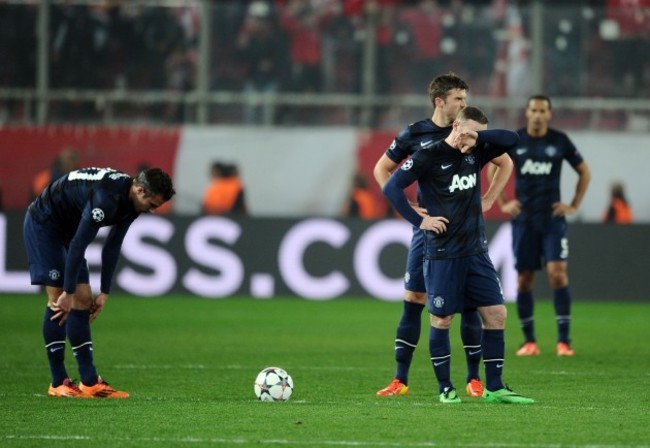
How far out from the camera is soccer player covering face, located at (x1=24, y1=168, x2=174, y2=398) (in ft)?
29.2

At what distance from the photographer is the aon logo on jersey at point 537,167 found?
12914mm

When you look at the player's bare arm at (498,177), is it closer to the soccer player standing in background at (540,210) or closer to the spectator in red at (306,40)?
the soccer player standing in background at (540,210)

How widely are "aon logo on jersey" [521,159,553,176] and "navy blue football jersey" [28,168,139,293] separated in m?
4.96

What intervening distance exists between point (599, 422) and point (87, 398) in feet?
11.4

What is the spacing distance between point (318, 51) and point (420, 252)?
1203 cm

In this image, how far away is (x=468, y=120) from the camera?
340 inches

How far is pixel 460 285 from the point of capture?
28.8ft

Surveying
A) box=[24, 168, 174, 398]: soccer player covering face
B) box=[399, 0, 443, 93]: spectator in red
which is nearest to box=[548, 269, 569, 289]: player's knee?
box=[24, 168, 174, 398]: soccer player covering face

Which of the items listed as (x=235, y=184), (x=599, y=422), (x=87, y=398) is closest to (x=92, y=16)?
(x=235, y=184)

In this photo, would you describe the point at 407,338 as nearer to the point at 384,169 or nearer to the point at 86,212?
the point at 384,169

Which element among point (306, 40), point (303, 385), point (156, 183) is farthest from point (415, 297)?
point (306, 40)

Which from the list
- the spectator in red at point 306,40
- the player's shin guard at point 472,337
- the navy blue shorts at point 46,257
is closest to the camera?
the player's shin guard at point 472,337

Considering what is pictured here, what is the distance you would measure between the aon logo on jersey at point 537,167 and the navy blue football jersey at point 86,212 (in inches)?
195

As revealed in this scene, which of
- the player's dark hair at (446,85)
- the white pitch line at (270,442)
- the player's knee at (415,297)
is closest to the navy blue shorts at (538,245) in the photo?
the player's knee at (415,297)
